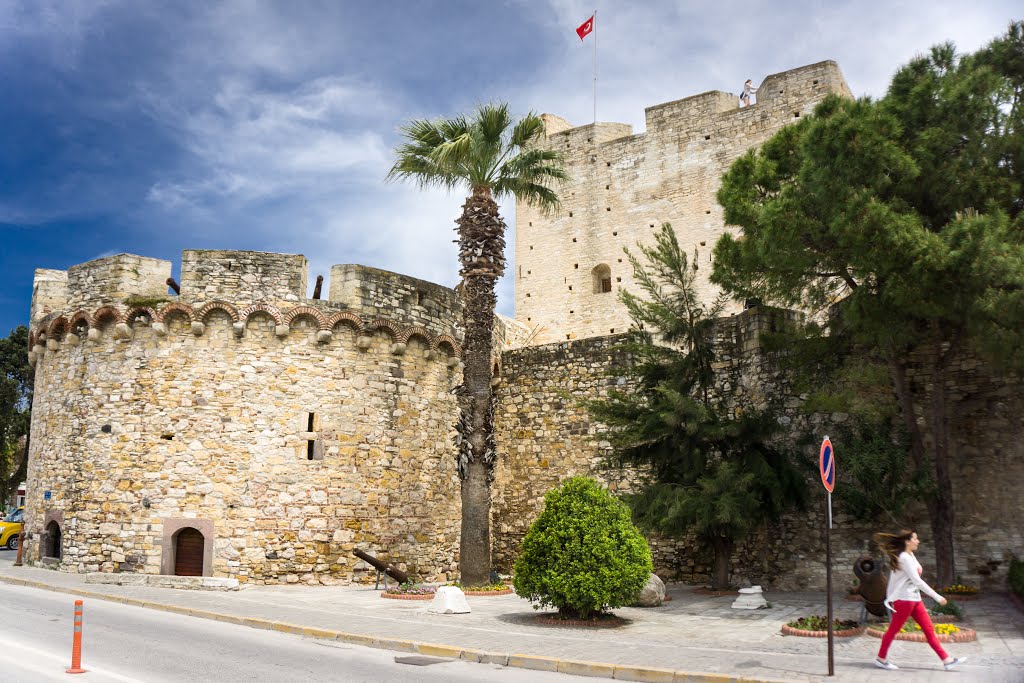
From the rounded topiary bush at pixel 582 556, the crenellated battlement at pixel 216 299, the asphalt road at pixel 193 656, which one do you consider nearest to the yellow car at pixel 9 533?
the crenellated battlement at pixel 216 299

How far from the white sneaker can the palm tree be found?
26.0 feet

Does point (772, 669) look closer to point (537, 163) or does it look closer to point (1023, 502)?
point (1023, 502)

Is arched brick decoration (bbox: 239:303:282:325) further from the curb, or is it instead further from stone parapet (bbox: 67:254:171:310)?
the curb

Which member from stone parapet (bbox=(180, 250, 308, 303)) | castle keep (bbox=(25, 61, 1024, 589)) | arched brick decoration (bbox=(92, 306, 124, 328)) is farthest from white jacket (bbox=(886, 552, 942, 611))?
arched brick decoration (bbox=(92, 306, 124, 328))

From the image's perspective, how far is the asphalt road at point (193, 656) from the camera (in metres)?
7.21

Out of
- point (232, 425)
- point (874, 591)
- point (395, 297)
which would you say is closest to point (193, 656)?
point (232, 425)

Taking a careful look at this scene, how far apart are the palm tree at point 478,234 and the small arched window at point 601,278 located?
10.5 m

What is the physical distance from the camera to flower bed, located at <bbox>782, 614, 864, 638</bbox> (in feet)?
29.7

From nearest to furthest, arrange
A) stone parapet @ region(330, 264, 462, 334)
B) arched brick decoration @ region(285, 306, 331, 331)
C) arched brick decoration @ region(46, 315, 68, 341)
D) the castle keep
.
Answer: the castle keep → arched brick decoration @ region(285, 306, 331, 331) → arched brick decoration @ region(46, 315, 68, 341) → stone parapet @ region(330, 264, 462, 334)

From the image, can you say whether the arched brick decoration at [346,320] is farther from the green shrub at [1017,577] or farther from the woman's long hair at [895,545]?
the green shrub at [1017,577]

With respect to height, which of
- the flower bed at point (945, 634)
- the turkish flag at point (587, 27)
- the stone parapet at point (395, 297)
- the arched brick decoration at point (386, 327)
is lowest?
the flower bed at point (945, 634)

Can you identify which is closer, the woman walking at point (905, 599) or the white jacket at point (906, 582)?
the woman walking at point (905, 599)

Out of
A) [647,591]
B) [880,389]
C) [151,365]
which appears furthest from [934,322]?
[151,365]

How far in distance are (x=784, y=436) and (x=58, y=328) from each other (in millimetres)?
13942
